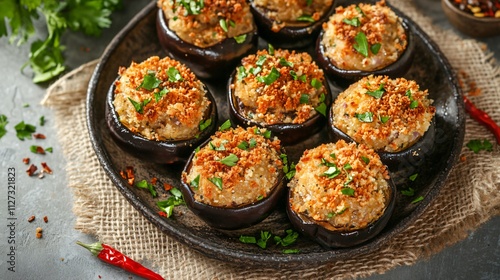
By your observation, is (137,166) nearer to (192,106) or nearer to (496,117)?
(192,106)

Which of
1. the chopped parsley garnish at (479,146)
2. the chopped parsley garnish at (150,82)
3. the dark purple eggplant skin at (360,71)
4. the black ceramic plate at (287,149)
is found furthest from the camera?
the chopped parsley garnish at (479,146)

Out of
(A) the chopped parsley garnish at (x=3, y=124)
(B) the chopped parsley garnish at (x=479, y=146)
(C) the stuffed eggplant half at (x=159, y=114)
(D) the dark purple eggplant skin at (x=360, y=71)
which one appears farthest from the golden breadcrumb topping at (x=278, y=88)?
(A) the chopped parsley garnish at (x=3, y=124)

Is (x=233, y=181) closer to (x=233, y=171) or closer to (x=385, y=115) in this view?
(x=233, y=171)

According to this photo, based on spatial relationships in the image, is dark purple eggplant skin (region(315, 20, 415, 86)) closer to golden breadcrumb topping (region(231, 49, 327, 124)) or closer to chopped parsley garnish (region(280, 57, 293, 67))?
golden breadcrumb topping (region(231, 49, 327, 124))

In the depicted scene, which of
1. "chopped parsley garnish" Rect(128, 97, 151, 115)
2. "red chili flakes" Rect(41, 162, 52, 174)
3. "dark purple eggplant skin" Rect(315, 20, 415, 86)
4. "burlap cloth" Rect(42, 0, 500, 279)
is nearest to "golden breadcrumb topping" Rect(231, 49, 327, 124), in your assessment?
"dark purple eggplant skin" Rect(315, 20, 415, 86)

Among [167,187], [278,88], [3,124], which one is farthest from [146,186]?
[3,124]

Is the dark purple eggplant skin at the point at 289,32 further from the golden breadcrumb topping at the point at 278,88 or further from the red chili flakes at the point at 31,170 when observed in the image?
the red chili flakes at the point at 31,170
